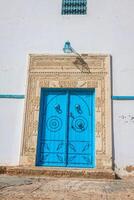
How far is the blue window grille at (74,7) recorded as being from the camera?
6.30 metres

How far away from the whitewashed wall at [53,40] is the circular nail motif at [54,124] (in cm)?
63

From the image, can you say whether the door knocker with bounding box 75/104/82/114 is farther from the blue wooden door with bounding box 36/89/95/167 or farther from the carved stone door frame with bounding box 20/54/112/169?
the carved stone door frame with bounding box 20/54/112/169

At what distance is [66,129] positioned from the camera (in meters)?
5.53

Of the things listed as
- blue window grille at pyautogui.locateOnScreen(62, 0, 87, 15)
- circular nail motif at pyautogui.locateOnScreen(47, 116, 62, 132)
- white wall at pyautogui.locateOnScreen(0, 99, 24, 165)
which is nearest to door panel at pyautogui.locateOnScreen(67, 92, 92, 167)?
circular nail motif at pyautogui.locateOnScreen(47, 116, 62, 132)

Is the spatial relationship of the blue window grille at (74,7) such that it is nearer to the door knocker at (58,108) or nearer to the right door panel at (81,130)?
the right door panel at (81,130)

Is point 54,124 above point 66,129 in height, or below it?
above

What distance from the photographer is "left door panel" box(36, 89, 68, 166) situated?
17.7 ft

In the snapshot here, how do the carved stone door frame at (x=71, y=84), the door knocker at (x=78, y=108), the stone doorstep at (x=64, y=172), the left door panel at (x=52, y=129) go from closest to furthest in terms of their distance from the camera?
the stone doorstep at (x=64, y=172) → the carved stone door frame at (x=71, y=84) → the left door panel at (x=52, y=129) → the door knocker at (x=78, y=108)

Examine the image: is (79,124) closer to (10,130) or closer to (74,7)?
(10,130)

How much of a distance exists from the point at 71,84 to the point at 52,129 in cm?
109

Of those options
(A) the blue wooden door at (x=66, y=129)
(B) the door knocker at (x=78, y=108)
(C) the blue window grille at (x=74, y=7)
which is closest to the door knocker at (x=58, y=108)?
(A) the blue wooden door at (x=66, y=129)

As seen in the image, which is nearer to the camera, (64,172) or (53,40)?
(64,172)

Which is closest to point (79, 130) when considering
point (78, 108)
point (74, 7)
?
point (78, 108)

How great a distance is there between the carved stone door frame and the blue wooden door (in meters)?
0.15
